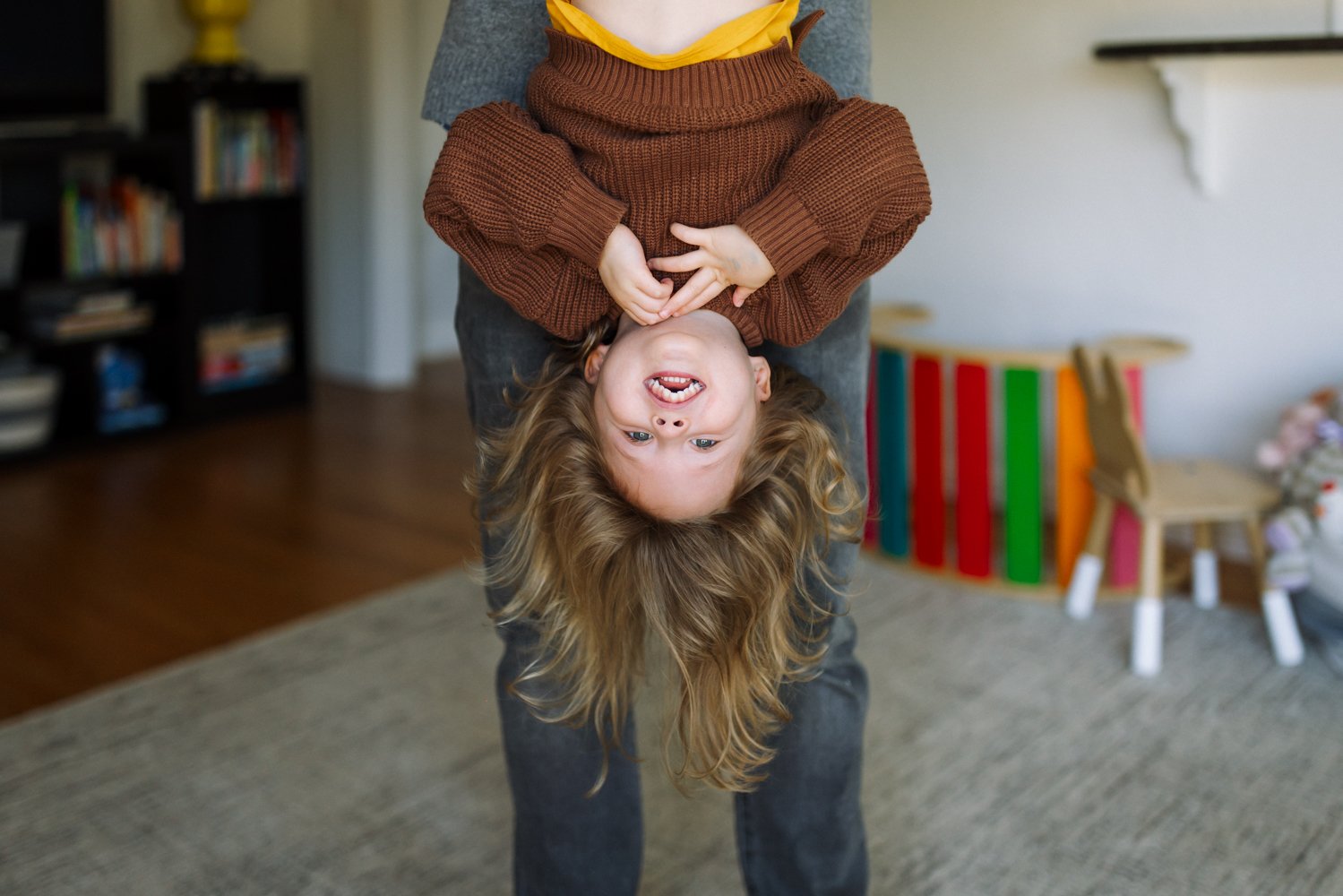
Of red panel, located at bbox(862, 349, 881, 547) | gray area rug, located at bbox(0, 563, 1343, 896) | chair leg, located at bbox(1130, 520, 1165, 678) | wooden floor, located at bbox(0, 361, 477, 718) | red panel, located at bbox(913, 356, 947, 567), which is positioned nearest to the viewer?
gray area rug, located at bbox(0, 563, 1343, 896)

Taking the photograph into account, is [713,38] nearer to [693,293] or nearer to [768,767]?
[693,293]

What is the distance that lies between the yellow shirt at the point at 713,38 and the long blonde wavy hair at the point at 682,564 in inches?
10.3

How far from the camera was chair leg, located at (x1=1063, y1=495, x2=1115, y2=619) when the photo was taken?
2.52m

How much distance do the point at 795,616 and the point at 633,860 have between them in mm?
331

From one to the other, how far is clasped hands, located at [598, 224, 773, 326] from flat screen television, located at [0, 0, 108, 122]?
9.39 ft

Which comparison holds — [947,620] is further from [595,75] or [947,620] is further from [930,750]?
[595,75]

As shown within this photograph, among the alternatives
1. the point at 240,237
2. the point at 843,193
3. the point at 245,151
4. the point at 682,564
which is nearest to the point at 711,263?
the point at 843,193

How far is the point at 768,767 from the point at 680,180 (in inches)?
23.7

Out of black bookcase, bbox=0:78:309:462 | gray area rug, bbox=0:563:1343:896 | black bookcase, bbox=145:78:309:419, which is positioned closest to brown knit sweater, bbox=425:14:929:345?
gray area rug, bbox=0:563:1343:896

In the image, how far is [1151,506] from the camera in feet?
7.61

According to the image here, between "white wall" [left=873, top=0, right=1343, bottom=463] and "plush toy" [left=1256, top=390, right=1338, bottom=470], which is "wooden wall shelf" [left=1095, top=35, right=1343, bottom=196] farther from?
"plush toy" [left=1256, top=390, right=1338, bottom=470]

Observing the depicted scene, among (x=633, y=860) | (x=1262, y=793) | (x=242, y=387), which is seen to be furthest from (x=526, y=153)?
(x=242, y=387)

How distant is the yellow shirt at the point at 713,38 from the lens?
3.92ft

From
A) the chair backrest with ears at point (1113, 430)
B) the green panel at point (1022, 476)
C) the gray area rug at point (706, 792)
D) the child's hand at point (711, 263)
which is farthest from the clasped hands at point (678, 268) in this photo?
the green panel at point (1022, 476)
